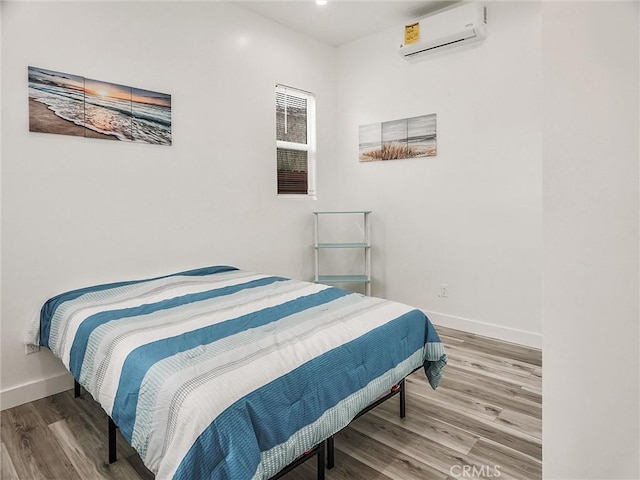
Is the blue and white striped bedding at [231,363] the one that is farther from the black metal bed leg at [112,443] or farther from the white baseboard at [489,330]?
the white baseboard at [489,330]

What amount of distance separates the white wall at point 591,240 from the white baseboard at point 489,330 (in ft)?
9.39

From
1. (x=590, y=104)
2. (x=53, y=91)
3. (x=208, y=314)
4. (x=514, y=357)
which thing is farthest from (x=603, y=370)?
(x=53, y=91)

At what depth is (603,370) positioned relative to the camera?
1.99 feet

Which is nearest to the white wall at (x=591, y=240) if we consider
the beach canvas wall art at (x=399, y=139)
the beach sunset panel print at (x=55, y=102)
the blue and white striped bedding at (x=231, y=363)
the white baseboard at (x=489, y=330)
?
the blue and white striped bedding at (x=231, y=363)

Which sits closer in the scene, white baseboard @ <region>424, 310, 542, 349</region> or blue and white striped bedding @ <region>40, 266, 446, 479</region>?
blue and white striped bedding @ <region>40, 266, 446, 479</region>

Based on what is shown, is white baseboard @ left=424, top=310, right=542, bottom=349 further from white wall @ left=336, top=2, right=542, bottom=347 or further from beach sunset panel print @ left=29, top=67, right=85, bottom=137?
beach sunset panel print @ left=29, top=67, right=85, bottom=137

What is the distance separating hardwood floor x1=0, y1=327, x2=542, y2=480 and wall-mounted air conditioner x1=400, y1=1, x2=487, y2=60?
2717 mm

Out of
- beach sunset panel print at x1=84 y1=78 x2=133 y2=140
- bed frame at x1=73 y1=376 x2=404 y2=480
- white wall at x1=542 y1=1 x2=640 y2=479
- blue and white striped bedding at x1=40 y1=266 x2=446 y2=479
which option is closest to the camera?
white wall at x1=542 y1=1 x2=640 y2=479

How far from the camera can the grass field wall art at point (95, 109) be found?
7.87 feet

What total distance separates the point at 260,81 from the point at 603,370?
11.9 ft

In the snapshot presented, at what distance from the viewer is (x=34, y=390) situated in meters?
2.43

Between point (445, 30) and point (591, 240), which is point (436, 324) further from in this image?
point (591, 240)

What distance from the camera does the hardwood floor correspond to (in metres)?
1.75

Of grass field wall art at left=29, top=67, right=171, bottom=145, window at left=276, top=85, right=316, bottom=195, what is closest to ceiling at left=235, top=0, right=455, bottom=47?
window at left=276, top=85, right=316, bottom=195
